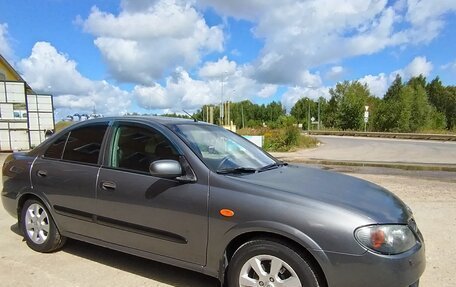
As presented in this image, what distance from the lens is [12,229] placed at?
227 inches

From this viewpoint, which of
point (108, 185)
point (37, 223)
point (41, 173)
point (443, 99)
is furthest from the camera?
point (443, 99)

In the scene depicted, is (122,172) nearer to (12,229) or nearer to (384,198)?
(384,198)

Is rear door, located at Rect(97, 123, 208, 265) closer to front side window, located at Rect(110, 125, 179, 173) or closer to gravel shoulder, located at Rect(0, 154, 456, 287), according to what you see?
front side window, located at Rect(110, 125, 179, 173)

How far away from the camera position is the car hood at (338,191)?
10.0 feet

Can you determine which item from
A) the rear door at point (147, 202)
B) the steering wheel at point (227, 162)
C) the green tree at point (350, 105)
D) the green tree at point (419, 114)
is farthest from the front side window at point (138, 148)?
the green tree at point (350, 105)

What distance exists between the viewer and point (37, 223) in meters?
4.77

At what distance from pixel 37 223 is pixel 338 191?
3.51 metres

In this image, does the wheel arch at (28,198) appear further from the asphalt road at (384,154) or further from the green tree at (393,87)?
the green tree at (393,87)

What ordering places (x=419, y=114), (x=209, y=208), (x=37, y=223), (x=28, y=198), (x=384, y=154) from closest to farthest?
(x=209, y=208) → (x=37, y=223) → (x=28, y=198) → (x=384, y=154) → (x=419, y=114)

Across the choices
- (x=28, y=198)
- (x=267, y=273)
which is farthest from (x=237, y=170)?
(x=28, y=198)

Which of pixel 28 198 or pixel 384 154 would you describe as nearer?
pixel 28 198

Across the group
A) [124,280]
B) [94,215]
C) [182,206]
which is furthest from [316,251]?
[94,215]

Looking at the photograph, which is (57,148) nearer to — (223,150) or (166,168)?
(166,168)

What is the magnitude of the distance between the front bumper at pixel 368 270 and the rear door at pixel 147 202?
1.10m
